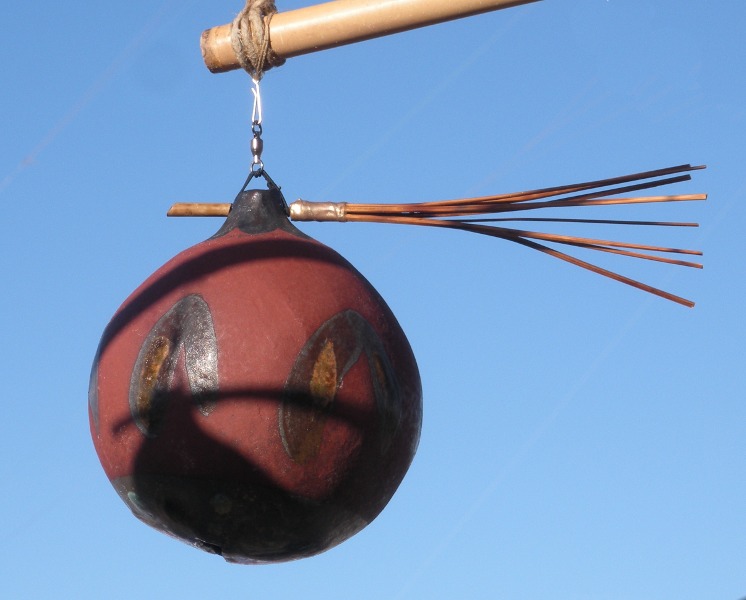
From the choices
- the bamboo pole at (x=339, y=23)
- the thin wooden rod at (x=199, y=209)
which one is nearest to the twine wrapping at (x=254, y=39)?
the bamboo pole at (x=339, y=23)

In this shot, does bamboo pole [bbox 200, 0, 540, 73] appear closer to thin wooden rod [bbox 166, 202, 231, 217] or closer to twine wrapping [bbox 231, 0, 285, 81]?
twine wrapping [bbox 231, 0, 285, 81]

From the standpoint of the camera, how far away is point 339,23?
3957 millimetres

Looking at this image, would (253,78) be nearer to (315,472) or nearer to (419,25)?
(419,25)

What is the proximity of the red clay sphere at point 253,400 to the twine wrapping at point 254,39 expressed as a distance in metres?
0.48

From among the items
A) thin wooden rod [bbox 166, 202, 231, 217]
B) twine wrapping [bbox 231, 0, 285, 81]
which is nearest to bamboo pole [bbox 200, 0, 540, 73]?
twine wrapping [bbox 231, 0, 285, 81]

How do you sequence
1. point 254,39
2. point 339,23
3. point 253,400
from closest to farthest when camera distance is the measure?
point 253,400 → point 339,23 → point 254,39

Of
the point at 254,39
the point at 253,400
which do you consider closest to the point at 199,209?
Answer: the point at 254,39

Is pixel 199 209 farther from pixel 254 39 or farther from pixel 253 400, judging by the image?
pixel 253 400

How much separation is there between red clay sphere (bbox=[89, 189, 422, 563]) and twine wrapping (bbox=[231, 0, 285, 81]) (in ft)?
1.57

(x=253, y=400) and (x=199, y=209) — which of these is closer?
(x=253, y=400)

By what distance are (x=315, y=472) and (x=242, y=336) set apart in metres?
0.36

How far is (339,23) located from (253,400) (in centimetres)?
100

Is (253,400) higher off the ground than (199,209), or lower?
lower

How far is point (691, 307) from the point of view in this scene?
3.86 m
